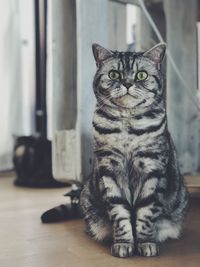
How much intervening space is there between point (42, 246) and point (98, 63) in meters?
0.50

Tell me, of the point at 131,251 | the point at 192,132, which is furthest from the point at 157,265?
the point at 192,132

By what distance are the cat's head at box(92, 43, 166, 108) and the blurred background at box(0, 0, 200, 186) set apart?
341mm

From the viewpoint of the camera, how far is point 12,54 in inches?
102

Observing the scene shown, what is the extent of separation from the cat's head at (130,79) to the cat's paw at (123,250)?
0.34 metres

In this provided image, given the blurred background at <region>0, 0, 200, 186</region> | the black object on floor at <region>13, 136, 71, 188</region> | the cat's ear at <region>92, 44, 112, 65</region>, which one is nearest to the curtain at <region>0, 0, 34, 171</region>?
the blurred background at <region>0, 0, 200, 186</region>

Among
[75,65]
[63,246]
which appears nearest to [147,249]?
[63,246]

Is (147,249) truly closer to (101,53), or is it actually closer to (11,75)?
(101,53)

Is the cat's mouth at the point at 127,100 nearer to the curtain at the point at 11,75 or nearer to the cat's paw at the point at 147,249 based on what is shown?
the cat's paw at the point at 147,249

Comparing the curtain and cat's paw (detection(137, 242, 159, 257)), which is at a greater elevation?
the curtain

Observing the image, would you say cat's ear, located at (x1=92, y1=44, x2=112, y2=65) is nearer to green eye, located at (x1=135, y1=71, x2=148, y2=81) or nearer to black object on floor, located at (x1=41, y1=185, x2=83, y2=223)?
green eye, located at (x1=135, y1=71, x2=148, y2=81)

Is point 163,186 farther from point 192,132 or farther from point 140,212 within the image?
point 192,132

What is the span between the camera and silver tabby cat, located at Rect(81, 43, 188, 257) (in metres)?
1.23

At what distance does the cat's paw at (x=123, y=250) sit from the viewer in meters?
1.22

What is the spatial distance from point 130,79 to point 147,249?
0.41m
